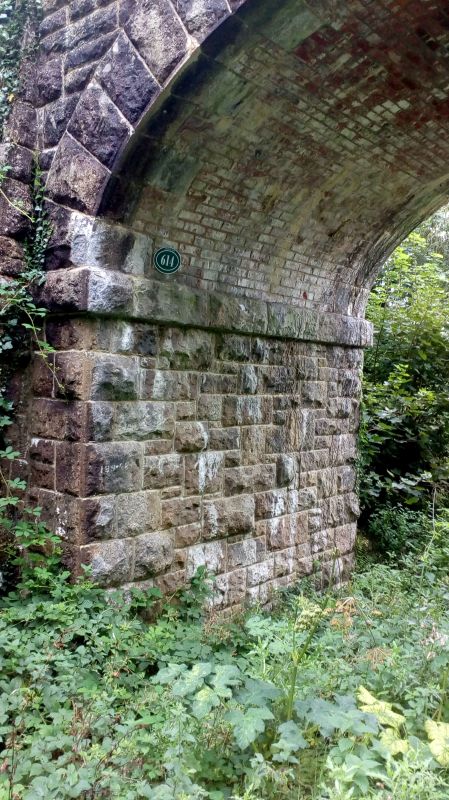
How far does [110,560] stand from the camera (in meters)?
3.52

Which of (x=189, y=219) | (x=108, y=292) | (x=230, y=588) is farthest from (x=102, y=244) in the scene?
(x=230, y=588)

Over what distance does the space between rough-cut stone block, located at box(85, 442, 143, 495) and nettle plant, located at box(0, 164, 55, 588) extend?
41 cm

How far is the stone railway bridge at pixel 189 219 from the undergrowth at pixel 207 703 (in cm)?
42

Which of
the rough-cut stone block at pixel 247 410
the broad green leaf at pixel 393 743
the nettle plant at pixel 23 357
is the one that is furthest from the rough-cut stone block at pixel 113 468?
the broad green leaf at pixel 393 743

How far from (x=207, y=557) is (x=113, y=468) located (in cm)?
116

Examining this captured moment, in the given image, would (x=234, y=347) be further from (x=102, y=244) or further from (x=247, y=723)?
(x=247, y=723)

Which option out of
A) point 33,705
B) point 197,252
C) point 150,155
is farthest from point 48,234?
point 33,705

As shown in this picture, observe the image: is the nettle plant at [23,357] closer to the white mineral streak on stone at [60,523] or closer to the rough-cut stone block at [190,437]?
the white mineral streak on stone at [60,523]

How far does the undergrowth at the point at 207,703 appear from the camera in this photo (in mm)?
2102

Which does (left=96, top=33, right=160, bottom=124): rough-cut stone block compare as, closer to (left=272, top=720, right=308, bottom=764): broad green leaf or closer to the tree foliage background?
(left=272, top=720, right=308, bottom=764): broad green leaf

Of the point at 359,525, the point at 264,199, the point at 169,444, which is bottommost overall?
the point at 359,525

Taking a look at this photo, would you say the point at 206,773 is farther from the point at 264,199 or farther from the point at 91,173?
the point at 264,199

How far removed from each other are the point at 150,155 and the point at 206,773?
3.14 metres

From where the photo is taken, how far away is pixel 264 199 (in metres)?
4.30
